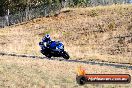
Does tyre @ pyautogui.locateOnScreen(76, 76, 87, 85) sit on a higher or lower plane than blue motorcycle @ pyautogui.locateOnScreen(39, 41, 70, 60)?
higher

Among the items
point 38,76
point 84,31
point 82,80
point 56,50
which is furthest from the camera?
point 84,31

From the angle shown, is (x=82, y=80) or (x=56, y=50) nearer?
(x=82, y=80)

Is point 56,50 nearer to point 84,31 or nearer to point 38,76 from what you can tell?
point 38,76

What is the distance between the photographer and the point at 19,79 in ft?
60.7

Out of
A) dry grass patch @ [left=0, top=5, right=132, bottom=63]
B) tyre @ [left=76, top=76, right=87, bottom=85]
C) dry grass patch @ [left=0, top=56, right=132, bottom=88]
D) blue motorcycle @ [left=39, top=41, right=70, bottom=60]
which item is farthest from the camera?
dry grass patch @ [left=0, top=5, right=132, bottom=63]

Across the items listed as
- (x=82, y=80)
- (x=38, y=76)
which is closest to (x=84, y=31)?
(x=38, y=76)

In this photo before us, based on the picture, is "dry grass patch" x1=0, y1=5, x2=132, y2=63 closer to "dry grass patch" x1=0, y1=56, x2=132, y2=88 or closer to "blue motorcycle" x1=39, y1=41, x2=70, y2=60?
"blue motorcycle" x1=39, y1=41, x2=70, y2=60

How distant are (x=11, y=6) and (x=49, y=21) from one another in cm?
2338

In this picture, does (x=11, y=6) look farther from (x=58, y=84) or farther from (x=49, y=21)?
(x=58, y=84)

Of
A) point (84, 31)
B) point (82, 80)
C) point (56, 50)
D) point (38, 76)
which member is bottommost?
point (84, 31)

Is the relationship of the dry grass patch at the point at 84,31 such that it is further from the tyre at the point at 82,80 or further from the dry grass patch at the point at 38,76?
the tyre at the point at 82,80

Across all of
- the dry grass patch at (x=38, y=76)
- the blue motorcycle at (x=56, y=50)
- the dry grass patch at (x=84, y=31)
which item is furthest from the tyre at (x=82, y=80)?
the dry grass patch at (x=84, y=31)

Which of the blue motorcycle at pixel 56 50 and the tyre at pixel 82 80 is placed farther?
the blue motorcycle at pixel 56 50

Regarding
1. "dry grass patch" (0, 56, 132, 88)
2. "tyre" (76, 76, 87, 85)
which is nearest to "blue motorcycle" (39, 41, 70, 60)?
"dry grass patch" (0, 56, 132, 88)
